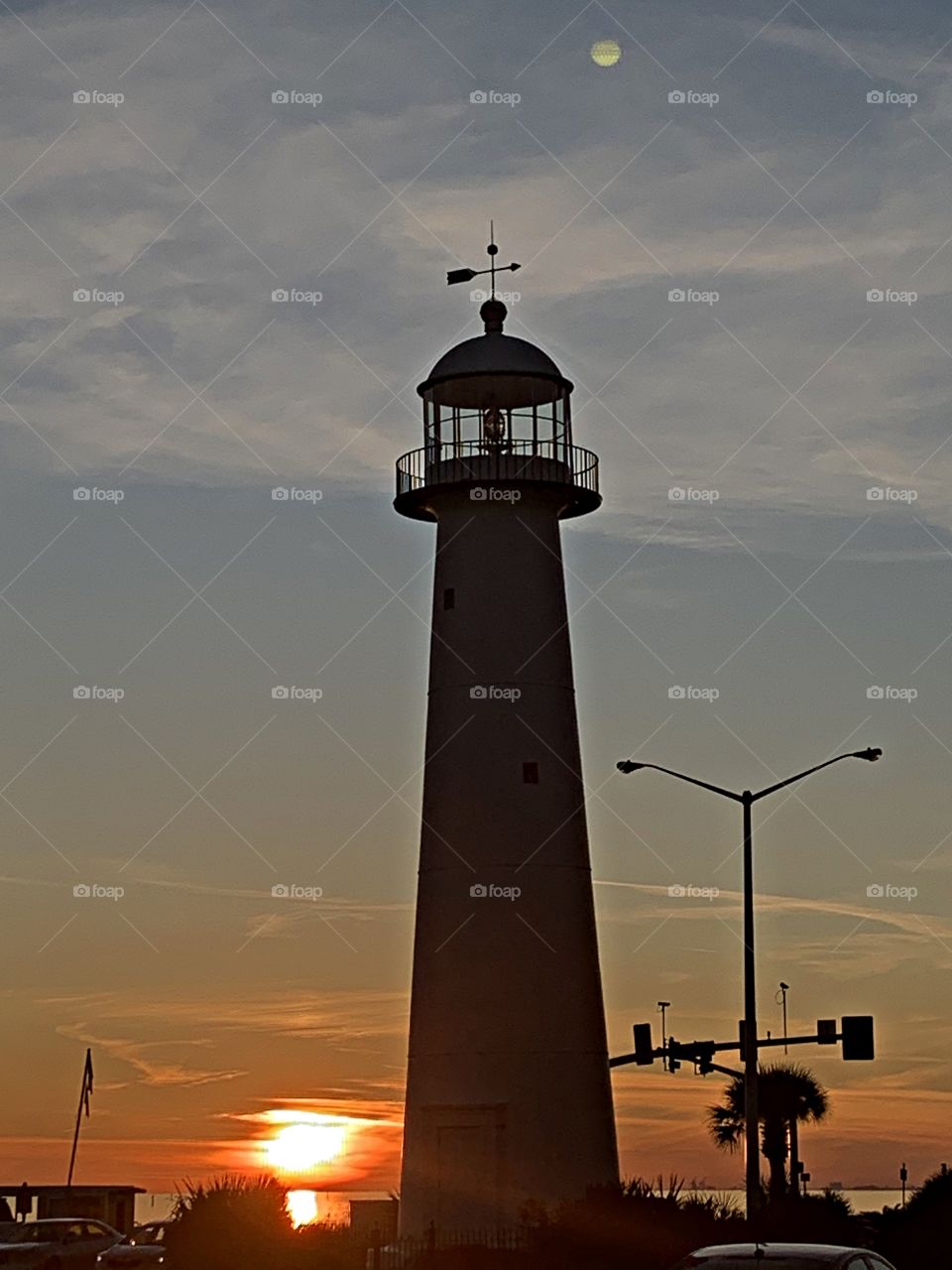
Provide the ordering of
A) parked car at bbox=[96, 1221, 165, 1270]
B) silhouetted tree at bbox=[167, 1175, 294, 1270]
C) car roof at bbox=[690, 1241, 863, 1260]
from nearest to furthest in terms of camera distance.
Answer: car roof at bbox=[690, 1241, 863, 1260], silhouetted tree at bbox=[167, 1175, 294, 1270], parked car at bbox=[96, 1221, 165, 1270]

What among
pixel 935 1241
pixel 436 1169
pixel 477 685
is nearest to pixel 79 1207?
pixel 436 1169

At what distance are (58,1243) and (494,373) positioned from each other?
20.2 meters

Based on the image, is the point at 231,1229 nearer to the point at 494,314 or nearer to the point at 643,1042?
the point at 643,1042

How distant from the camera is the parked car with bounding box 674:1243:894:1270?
59.6 feet

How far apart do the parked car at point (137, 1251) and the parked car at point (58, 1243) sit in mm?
1346

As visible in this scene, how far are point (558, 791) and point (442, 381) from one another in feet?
29.4

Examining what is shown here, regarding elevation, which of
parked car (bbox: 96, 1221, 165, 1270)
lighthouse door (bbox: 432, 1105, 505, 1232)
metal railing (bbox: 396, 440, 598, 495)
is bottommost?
parked car (bbox: 96, 1221, 165, 1270)

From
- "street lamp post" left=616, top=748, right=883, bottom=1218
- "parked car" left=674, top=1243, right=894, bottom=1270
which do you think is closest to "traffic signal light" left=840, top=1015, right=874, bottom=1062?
"street lamp post" left=616, top=748, right=883, bottom=1218

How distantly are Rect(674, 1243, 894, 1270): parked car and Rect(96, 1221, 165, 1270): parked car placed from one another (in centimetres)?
2179

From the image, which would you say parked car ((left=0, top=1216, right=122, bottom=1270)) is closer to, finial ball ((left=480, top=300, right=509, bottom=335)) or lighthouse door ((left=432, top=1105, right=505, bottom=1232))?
lighthouse door ((left=432, top=1105, right=505, bottom=1232))

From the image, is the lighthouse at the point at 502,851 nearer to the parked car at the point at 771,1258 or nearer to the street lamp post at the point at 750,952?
the street lamp post at the point at 750,952

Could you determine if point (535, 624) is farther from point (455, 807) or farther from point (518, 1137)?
point (518, 1137)

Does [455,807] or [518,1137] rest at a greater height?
[455,807]

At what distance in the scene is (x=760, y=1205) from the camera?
39.7 metres
